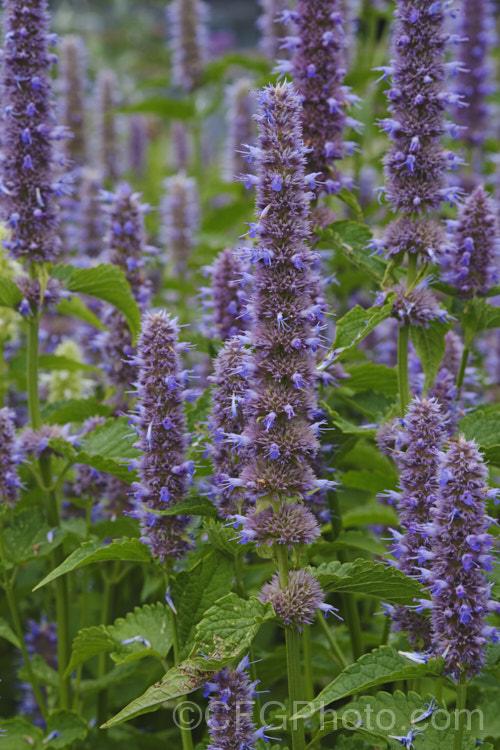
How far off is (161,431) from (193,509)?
28 cm

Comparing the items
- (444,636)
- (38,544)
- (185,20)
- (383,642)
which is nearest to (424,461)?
(444,636)

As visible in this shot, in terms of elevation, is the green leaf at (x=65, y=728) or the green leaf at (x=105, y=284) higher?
the green leaf at (x=105, y=284)

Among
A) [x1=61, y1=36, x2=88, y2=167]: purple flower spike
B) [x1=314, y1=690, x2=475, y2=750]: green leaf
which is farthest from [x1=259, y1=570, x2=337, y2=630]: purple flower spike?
[x1=61, y1=36, x2=88, y2=167]: purple flower spike

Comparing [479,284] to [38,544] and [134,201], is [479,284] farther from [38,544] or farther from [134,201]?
[38,544]

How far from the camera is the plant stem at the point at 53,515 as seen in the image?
382cm

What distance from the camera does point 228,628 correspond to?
2545 millimetres

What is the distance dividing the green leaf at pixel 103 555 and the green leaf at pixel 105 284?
1.10 meters

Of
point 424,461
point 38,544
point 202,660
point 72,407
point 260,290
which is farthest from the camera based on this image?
point 72,407

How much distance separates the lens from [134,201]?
4336mm

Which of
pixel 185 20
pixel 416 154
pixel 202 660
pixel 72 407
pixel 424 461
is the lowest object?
pixel 202 660

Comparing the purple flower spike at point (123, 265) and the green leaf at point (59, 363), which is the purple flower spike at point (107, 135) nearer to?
the green leaf at point (59, 363)

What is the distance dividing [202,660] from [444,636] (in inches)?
28.5

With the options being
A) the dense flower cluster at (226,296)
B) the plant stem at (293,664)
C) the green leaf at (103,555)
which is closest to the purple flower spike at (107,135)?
the dense flower cluster at (226,296)

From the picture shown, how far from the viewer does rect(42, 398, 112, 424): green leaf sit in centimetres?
414
